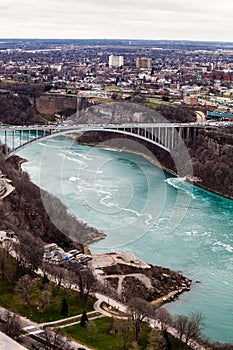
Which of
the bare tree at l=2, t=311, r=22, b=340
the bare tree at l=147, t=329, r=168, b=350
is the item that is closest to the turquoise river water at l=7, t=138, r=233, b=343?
the bare tree at l=147, t=329, r=168, b=350

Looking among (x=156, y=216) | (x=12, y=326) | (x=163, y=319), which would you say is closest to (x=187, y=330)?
(x=163, y=319)

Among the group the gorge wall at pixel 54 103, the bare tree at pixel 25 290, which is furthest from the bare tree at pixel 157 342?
the gorge wall at pixel 54 103

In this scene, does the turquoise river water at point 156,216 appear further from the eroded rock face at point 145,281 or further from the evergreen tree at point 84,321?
the evergreen tree at point 84,321

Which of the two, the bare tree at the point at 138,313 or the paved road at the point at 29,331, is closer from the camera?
the paved road at the point at 29,331

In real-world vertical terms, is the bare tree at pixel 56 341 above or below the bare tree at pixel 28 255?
below

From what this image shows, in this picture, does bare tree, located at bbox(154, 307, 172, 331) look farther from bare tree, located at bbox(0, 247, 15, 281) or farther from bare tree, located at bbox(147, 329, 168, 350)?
bare tree, located at bbox(0, 247, 15, 281)

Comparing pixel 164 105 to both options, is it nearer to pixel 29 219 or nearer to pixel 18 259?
pixel 29 219
